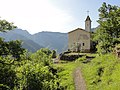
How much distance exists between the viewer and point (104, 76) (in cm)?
3800

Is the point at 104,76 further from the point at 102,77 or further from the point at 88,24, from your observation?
the point at 88,24

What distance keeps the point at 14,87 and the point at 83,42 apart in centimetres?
7121

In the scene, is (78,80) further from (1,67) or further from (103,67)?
(1,67)

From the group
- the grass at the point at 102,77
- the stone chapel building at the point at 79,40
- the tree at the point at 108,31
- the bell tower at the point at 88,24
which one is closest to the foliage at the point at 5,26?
the grass at the point at 102,77

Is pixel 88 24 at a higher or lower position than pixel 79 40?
higher

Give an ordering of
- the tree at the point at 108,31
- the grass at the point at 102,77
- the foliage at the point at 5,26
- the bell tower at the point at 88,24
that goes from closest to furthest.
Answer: the grass at the point at 102,77 < the foliage at the point at 5,26 < the tree at the point at 108,31 < the bell tower at the point at 88,24

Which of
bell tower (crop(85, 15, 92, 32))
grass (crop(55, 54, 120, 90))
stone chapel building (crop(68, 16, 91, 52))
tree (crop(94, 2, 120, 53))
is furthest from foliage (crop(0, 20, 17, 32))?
bell tower (crop(85, 15, 92, 32))

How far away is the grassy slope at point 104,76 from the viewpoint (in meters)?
34.0

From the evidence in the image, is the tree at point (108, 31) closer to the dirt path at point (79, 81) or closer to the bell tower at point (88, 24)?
the dirt path at point (79, 81)

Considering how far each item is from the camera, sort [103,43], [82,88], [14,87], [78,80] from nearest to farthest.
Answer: [14,87]
[82,88]
[78,80]
[103,43]

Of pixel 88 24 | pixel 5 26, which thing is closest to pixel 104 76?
pixel 5 26

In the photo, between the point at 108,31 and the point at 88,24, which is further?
the point at 88,24

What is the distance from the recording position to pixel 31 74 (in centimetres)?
2609

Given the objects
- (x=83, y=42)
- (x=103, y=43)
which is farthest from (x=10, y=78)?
(x=83, y=42)
